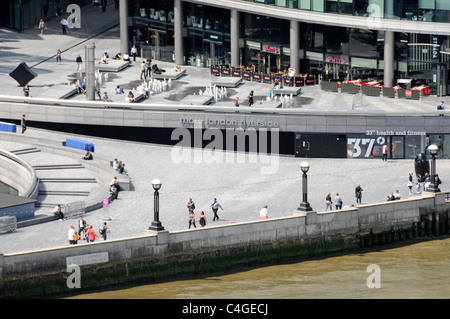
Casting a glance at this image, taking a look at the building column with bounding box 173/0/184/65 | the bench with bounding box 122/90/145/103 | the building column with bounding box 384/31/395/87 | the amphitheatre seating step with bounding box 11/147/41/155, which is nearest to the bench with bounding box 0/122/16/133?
the amphitheatre seating step with bounding box 11/147/41/155

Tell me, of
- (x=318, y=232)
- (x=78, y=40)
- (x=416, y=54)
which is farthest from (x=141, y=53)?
(x=318, y=232)

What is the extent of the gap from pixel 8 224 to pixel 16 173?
15.1 meters

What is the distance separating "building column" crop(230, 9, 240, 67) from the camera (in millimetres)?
109250

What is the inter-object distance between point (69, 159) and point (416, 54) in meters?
29.2

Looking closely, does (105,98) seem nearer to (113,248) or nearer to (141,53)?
(141,53)

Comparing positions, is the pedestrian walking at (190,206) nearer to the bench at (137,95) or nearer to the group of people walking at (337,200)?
the group of people walking at (337,200)

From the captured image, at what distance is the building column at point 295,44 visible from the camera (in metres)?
106

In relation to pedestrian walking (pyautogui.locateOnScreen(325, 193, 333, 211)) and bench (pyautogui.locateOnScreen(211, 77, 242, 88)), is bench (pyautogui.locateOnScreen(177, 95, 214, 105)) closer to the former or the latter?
bench (pyautogui.locateOnScreen(211, 77, 242, 88))

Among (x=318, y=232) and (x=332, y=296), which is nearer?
(x=332, y=296)

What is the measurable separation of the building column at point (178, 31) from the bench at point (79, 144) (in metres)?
23.4

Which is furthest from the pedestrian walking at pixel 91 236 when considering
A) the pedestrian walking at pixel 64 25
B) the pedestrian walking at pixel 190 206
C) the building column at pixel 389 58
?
the pedestrian walking at pixel 64 25

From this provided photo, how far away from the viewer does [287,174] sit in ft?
286
